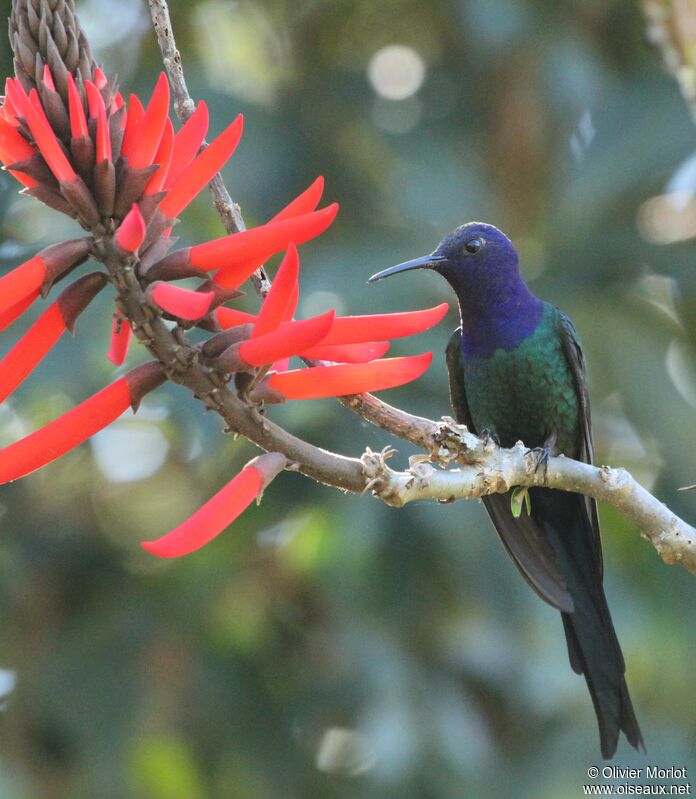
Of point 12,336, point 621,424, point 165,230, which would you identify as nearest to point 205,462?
point 12,336

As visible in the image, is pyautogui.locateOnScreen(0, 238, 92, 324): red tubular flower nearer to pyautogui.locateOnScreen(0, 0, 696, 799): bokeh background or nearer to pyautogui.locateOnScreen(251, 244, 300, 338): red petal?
pyautogui.locateOnScreen(251, 244, 300, 338): red petal

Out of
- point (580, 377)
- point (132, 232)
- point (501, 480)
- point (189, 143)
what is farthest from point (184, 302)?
point (580, 377)

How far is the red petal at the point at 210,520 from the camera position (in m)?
1.43

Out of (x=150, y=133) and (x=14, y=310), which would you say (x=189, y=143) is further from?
(x=14, y=310)

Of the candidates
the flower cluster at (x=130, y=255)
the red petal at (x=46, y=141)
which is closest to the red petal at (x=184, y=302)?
the flower cluster at (x=130, y=255)

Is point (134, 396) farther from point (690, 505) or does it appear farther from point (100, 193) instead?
point (690, 505)

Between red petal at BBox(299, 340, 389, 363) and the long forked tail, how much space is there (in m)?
1.52

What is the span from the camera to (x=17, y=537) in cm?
513

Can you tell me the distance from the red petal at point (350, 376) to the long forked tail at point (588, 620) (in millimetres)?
1521

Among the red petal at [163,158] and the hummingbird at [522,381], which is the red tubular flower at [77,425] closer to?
the red petal at [163,158]

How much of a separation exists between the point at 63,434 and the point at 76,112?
0.43 m

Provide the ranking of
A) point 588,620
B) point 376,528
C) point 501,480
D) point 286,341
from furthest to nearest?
point 376,528 → point 588,620 → point 501,480 → point 286,341

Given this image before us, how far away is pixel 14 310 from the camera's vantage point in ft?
5.39

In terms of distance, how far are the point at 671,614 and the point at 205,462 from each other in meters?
1.85
